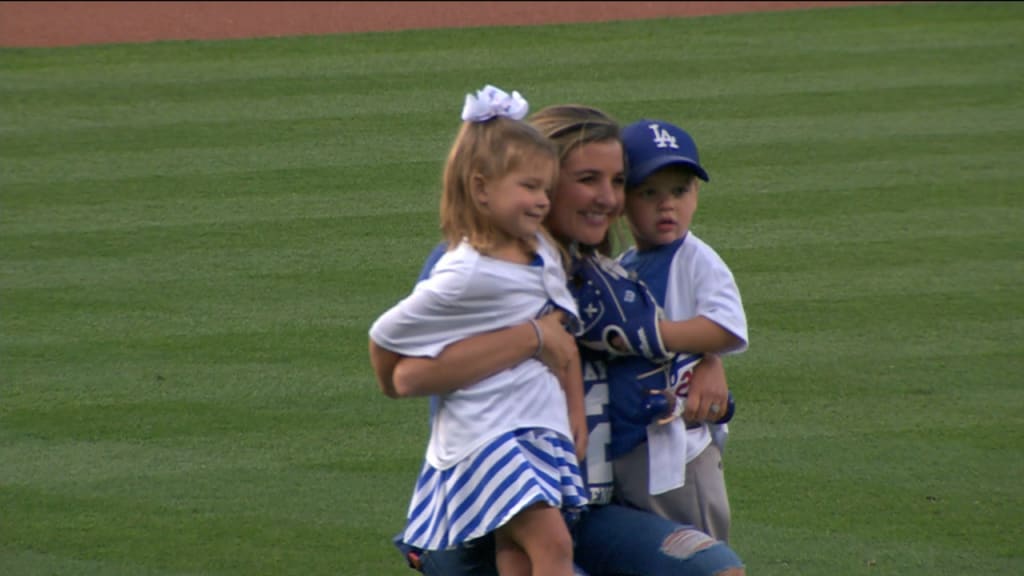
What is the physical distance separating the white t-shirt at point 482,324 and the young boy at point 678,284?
10.1 inches

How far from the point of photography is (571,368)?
3.12 metres

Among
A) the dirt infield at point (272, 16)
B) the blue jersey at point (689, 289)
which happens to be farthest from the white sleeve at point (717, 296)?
the dirt infield at point (272, 16)

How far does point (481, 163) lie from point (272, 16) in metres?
10.6

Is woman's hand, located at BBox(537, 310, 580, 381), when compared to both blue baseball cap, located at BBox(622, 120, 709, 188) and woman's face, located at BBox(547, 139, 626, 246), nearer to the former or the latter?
woman's face, located at BBox(547, 139, 626, 246)

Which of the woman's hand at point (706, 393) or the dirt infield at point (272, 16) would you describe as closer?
the woman's hand at point (706, 393)

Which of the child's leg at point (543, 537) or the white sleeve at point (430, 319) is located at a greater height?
the white sleeve at point (430, 319)

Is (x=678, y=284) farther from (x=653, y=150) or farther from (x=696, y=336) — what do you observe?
(x=653, y=150)

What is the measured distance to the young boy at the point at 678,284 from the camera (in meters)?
3.23

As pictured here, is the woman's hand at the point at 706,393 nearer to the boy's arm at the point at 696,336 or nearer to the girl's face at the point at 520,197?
the boy's arm at the point at 696,336

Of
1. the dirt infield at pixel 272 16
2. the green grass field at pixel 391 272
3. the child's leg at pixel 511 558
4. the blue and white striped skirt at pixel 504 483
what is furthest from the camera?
the dirt infield at pixel 272 16

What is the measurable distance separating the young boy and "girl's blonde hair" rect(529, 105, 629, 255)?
3.3 inches

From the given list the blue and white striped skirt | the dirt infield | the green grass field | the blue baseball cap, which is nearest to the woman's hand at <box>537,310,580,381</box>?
the blue and white striped skirt

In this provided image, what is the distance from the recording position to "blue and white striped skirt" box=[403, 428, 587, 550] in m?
3.01

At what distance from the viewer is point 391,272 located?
7734 mm
